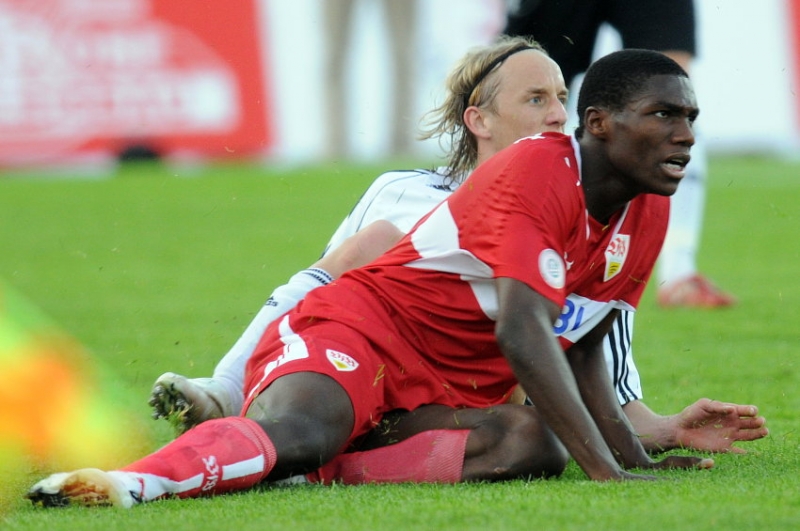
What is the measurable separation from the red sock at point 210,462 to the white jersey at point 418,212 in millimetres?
1354

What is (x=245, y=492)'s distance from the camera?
11.1 ft

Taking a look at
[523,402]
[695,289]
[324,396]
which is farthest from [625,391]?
[695,289]

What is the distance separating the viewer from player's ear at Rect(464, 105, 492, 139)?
4.68 metres

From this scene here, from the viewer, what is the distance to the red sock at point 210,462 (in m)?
3.24

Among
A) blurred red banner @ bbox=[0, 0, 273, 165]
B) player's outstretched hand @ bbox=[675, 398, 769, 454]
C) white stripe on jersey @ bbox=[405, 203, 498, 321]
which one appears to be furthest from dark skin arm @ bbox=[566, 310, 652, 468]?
blurred red banner @ bbox=[0, 0, 273, 165]

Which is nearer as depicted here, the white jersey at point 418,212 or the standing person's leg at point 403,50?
the white jersey at point 418,212

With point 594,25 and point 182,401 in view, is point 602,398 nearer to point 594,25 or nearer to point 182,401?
point 182,401

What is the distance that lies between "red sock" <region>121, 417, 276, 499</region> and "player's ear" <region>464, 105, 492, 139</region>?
165 cm

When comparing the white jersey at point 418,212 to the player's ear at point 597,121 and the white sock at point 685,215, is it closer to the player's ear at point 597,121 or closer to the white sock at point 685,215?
the player's ear at point 597,121

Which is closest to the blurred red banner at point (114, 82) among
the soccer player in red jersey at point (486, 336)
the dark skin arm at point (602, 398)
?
the soccer player in red jersey at point (486, 336)

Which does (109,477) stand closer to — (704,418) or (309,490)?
(309,490)

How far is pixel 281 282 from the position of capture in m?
8.91

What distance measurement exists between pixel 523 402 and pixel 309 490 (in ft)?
3.25

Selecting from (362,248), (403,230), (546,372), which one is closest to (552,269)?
(546,372)
